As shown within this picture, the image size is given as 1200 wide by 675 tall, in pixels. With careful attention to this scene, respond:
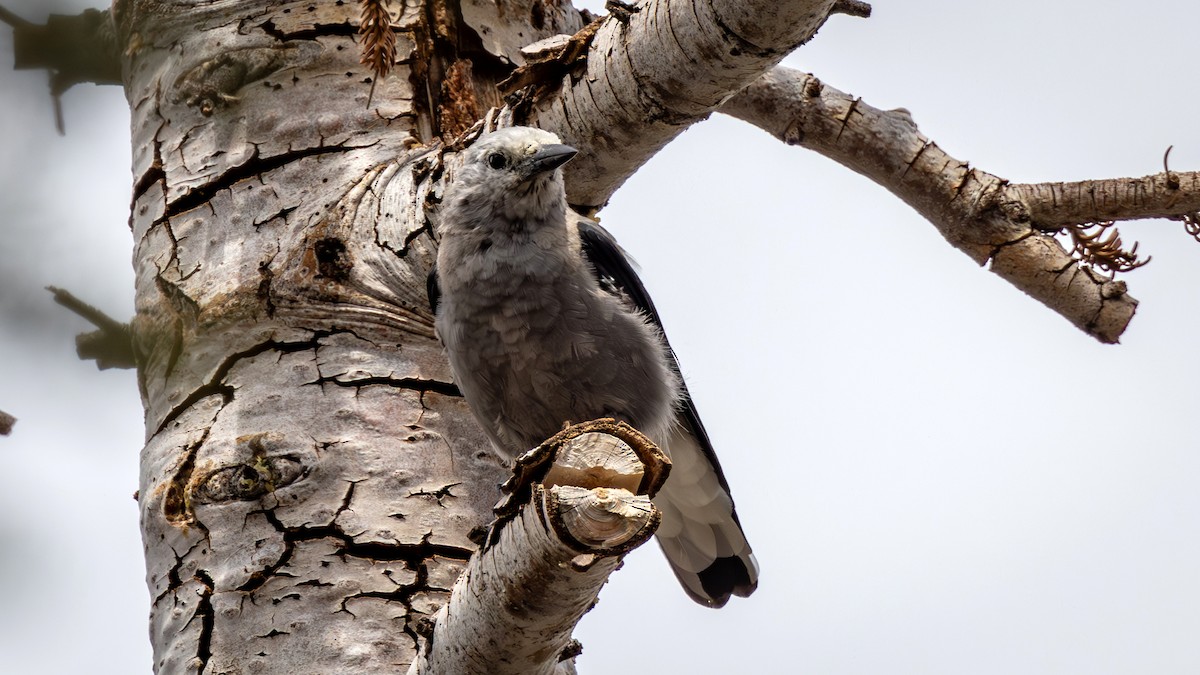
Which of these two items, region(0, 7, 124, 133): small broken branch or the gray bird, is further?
the gray bird

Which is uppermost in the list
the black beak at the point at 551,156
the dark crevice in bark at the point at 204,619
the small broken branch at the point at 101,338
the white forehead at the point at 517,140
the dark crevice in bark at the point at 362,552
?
the white forehead at the point at 517,140

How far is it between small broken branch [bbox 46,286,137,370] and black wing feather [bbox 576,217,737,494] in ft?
7.59

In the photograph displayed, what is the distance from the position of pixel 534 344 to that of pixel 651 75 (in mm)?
982

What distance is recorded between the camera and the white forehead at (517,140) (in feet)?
11.1

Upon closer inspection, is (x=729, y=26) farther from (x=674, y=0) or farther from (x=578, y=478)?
(x=578, y=478)

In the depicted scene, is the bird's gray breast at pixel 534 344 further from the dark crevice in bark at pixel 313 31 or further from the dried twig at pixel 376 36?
the dark crevice in bark at pixel 313 31

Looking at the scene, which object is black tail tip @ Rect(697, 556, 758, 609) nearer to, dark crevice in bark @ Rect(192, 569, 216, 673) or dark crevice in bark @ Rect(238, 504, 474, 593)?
dark crevice in bark @ Rect(238, 504, 474, 593)

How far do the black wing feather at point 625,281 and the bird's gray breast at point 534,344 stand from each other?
0.15m

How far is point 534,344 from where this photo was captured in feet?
11.5

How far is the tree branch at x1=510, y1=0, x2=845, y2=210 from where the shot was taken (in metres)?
2.48

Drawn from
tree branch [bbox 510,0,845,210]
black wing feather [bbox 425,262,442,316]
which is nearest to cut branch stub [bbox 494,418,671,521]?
tree branch [bbox 510,0,845,210]

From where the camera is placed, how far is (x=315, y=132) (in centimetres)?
371


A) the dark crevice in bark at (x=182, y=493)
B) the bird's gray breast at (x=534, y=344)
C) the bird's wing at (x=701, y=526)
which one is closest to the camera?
the dark crevice in bark at (x=182, y=493)

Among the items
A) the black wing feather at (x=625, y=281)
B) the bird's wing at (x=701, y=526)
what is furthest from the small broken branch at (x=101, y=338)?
the bird's wing at (x=701, y=526)
